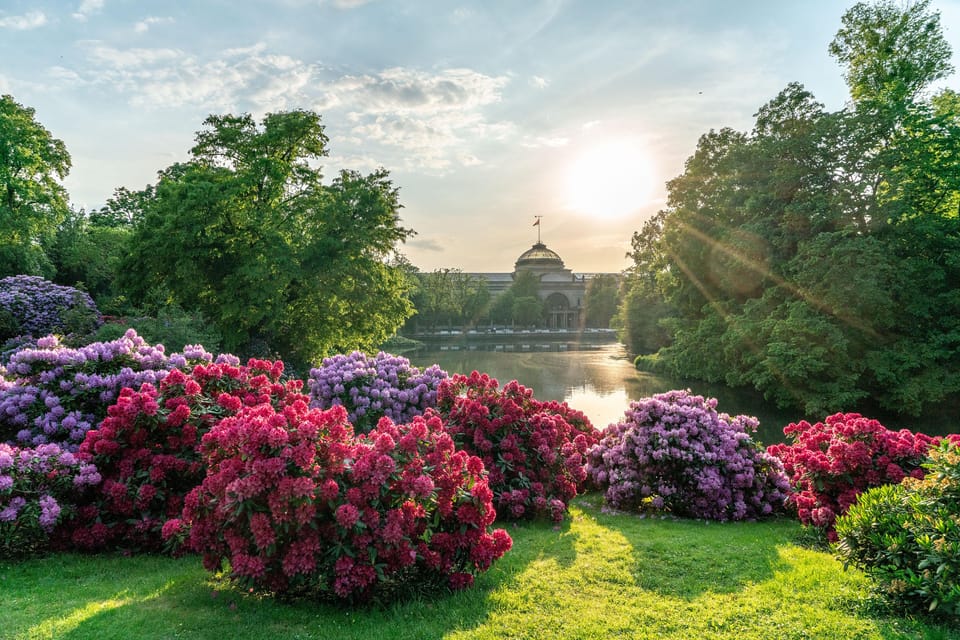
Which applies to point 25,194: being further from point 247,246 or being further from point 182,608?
point 182,608

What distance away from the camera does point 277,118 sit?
67.2ft

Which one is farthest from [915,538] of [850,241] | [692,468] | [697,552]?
[850,241]

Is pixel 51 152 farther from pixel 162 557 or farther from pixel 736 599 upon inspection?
pixel 736 599

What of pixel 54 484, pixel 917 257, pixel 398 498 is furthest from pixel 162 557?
pixel 917 257

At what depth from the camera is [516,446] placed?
23.0 ft

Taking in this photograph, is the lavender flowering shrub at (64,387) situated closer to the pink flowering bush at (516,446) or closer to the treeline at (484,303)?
the pink flowering bush at (516,446)

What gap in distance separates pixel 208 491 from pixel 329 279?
1546 centimetres

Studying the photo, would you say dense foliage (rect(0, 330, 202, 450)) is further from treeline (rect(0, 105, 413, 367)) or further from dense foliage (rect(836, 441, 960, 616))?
treeline (rect(0, 105, 413, 367))

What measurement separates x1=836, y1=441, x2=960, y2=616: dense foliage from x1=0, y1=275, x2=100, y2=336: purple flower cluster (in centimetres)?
1506

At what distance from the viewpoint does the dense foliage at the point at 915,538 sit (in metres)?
3.47

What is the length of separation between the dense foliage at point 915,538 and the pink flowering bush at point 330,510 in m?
2.64

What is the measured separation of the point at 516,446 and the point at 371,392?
8.55 ft

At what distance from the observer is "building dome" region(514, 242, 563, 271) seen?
9500cm

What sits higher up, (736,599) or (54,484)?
(54,484)
